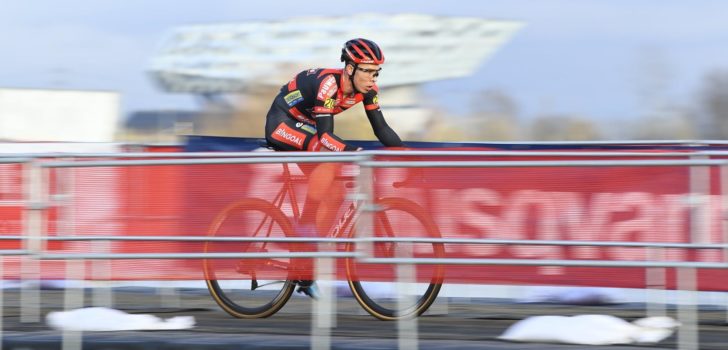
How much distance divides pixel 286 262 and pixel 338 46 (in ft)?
195

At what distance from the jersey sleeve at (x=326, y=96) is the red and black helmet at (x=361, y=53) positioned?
0.64 ft

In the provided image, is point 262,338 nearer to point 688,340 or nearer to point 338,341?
point 338,341

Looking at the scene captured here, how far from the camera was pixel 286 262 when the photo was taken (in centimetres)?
762

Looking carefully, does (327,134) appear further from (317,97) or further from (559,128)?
(559,128)

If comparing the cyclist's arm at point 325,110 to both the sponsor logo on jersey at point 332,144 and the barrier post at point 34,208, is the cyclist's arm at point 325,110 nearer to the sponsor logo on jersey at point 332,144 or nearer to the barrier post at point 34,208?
the sponsor logo on jersey at point 332,144

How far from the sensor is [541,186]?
6.88m

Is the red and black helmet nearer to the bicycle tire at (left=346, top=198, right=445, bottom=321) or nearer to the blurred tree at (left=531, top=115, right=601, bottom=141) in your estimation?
the bicycle tire at (left=346, top=198, right=445, bottom=321)

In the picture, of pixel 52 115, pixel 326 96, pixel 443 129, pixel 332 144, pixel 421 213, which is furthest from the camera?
pixel 443 129

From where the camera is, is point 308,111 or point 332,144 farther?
point 308,111

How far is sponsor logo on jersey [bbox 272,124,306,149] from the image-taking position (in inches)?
324

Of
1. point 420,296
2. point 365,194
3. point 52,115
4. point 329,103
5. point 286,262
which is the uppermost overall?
point 52,115

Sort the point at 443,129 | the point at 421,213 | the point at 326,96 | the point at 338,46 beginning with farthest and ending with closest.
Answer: the point at 338,46 → the point at 443,129 → the point at 326,96 → the point at 421,213

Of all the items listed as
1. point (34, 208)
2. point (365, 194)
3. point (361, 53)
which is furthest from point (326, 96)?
point (34, 208)

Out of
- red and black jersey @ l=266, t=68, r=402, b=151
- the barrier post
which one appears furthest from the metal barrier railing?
red and black jersey @ l=266, t=68, r=402, b=151
